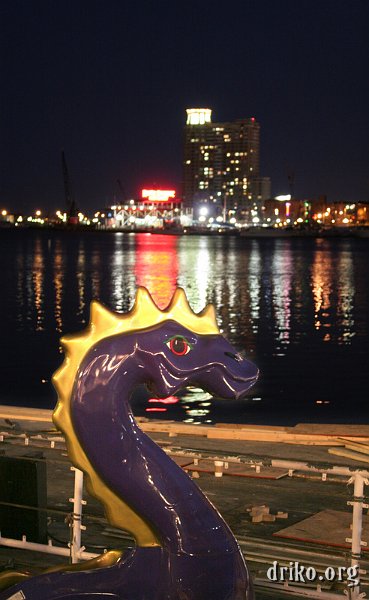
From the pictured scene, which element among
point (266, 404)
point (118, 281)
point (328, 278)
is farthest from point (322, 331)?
point (328, 278)

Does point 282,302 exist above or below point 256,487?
below

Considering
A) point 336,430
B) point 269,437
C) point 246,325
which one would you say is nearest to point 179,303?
point 269,437

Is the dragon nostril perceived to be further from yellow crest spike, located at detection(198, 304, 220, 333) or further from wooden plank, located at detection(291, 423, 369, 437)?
wooden plank, located at detection(291, 423, 369, 437)

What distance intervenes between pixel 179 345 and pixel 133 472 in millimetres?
703

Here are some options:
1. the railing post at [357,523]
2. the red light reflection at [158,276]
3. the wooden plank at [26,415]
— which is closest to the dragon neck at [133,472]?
the railing post at [357,523]

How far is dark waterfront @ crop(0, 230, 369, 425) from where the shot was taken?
2898cm

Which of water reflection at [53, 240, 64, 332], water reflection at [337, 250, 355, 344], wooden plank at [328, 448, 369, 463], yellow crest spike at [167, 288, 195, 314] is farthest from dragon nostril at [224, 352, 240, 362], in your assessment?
water reflection at [53, 240, 64, 332]

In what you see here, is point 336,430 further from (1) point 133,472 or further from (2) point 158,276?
(2) point 158,276

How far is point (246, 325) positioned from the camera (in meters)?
48.6

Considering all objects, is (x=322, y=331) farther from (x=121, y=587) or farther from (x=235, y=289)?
(x=121, y=587)

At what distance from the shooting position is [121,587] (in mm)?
5379

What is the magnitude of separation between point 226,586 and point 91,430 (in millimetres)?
1009

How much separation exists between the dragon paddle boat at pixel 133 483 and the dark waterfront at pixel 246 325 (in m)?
19.4

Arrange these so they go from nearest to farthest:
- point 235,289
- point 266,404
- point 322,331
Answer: point 266,404 → point 322,331 → point 235,289
